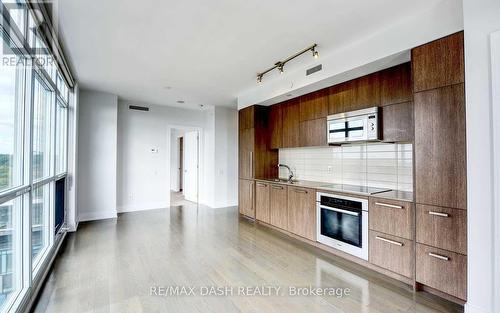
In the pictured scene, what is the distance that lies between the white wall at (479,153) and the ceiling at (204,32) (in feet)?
1.58

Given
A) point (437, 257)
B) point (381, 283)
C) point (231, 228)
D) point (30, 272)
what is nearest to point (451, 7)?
point (437, 257)

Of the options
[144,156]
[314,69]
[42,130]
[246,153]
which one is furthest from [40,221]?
[314,69]

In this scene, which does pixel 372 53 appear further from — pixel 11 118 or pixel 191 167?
pixel 191 167

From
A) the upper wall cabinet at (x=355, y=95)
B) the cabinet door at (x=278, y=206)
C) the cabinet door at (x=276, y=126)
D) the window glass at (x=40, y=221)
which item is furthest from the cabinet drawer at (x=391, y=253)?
the window glass at (x=40, y=221)

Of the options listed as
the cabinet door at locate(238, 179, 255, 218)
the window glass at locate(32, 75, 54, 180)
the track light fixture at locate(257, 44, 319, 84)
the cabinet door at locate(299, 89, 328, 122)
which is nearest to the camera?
the window glass at locate(32, 75, 54, 180)

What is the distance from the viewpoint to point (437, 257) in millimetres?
2182

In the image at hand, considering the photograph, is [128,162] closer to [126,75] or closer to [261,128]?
[126,75]

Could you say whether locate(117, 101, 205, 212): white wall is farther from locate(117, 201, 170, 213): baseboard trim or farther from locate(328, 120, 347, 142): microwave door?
locate(328, 120, 347, 142): microwave door

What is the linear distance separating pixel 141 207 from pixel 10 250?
415 cm

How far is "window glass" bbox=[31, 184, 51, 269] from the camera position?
2.81m

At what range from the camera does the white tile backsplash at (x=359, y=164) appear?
3049 millimetres

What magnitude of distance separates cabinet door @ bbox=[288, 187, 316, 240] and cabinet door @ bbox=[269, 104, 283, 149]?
1.23 metres

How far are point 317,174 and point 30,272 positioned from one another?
3.97 metres

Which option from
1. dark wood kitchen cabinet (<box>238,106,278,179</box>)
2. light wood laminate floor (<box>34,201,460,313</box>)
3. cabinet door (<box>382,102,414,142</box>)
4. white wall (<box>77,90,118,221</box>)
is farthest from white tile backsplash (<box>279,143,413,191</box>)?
white wall (<box>77,90,118,221</box>)
